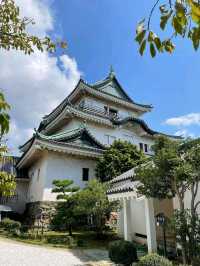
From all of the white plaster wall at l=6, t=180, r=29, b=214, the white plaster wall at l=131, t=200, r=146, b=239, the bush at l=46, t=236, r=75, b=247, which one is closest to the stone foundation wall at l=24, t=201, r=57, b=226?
the white plaster wall at l=6, t=180, r=29, b=214

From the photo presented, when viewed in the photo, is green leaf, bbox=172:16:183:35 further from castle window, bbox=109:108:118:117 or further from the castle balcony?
castle window, bbox=109:108:118:117

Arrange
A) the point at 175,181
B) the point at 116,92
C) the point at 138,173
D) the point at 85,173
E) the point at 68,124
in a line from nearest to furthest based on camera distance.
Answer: the point at 175,181, the point at 138,173, the point at 85,173, the point at 68,124, the point at 116,92

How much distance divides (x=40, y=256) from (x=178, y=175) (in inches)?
245

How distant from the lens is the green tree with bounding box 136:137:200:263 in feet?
19.2

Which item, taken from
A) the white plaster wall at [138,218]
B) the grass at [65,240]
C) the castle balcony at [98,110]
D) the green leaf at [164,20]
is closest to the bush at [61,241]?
the grass at [65,240]

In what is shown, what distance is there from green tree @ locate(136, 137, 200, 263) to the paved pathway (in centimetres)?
339

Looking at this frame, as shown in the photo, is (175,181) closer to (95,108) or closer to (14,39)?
(14,39)

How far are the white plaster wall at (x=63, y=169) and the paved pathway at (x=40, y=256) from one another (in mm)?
6110

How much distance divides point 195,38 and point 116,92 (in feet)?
90.3

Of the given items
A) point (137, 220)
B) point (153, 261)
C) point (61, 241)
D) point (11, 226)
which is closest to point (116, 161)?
point (137, 220)

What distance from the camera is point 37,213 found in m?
16.2

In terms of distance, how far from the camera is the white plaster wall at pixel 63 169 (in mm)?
16938

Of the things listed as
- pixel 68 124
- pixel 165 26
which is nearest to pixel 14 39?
pixel 165 26

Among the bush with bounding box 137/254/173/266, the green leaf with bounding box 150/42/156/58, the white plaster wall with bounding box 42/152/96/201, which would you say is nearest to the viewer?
the green leaf with bounding box 150/42/156/58
